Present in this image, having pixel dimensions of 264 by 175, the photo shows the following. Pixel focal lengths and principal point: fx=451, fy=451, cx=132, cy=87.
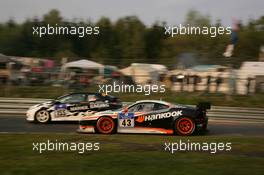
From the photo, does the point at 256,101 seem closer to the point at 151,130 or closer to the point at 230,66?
the point at 230,66

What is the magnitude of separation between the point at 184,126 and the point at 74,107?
4.21m

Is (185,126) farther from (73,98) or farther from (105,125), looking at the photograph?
(73,98)

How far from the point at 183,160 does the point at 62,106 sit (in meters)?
7.56

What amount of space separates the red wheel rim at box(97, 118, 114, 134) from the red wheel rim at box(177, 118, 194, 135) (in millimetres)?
1830

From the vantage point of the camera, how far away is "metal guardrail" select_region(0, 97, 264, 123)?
54.8 feet

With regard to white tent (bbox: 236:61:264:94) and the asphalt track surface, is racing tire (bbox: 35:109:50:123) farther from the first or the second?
white tent (bbox: 236:61:264:94)

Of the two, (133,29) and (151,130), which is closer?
(151,130)

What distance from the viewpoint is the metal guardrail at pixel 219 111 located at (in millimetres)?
16703

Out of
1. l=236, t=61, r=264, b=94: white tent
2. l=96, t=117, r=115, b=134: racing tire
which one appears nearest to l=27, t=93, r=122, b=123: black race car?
l=96, t=117, r=115, b=134: racing tire

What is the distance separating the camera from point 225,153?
8.78 metres

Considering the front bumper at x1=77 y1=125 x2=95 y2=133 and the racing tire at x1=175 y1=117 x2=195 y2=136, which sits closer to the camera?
the racing tire at x1=175 y1=117 x2=195 y2=136

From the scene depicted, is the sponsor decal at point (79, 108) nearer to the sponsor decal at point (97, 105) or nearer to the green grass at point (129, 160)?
the sponsor decal at point (97, 105)

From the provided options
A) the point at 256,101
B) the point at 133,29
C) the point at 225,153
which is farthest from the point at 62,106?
the point at 133,29

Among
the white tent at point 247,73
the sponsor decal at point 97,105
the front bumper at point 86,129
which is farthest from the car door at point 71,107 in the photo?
the white tent at point 247,73
